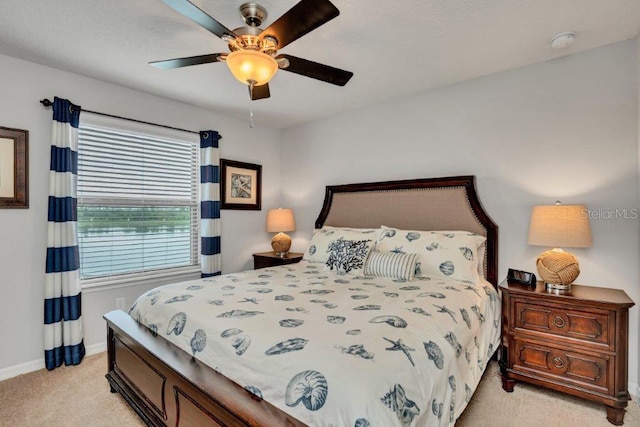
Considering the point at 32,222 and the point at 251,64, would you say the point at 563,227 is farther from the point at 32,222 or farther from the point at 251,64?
the point at 32,222

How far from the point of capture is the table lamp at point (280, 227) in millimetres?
3992

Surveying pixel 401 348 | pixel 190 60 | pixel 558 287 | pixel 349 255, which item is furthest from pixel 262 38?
pixel 558 287

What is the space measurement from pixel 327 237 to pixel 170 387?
2038 mm

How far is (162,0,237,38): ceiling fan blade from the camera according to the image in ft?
4.55

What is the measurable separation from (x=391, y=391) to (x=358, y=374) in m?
0.13

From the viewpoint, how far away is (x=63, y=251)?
2643mm

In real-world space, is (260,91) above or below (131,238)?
above

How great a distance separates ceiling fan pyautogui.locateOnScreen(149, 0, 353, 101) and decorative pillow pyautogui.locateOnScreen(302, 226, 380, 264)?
1.54 meters

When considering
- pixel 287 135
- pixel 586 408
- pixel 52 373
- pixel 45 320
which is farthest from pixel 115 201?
pixel 586 408

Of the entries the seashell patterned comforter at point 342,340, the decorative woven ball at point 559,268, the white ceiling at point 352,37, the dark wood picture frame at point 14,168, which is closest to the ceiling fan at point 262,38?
the white ceiling at point 352,37

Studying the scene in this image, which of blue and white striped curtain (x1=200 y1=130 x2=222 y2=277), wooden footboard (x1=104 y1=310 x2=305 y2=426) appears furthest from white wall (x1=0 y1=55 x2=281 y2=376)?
wooden footboard (x1=104 y1=310 x2=305 y2=426)

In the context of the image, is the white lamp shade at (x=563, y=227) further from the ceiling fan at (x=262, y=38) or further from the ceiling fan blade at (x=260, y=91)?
the ceiling fan blade at (x=260, y=91)

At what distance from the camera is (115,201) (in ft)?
10.1

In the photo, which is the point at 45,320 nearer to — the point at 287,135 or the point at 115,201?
the point at 115,201
